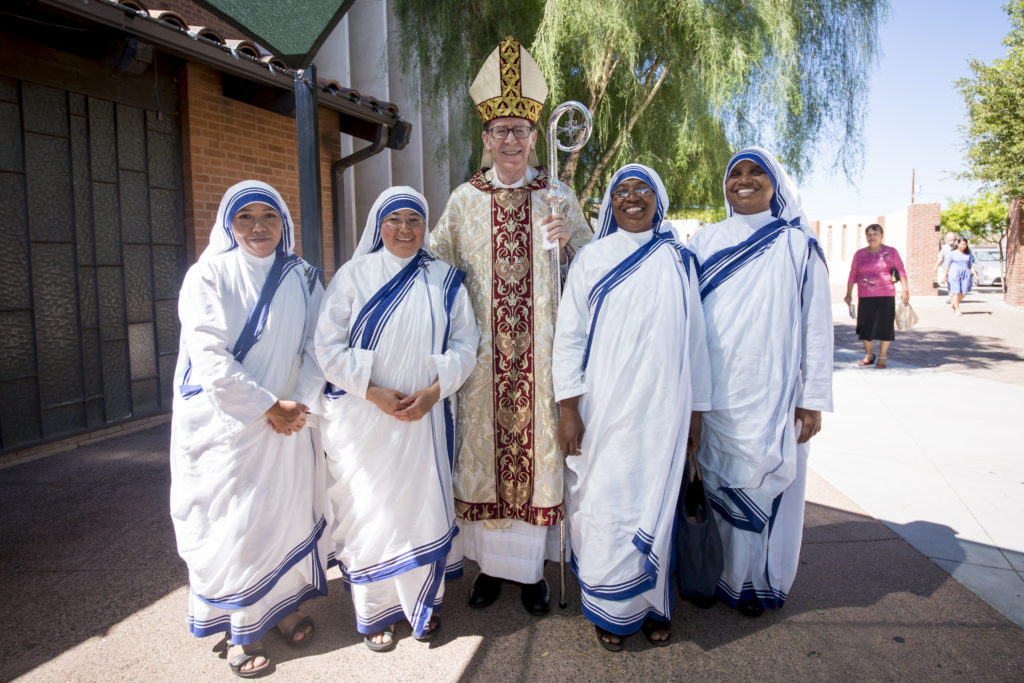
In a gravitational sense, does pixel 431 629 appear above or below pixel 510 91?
below

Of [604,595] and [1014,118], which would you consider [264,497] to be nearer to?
→ [604,595]

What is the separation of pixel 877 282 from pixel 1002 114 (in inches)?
429

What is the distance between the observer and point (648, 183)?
263 cm

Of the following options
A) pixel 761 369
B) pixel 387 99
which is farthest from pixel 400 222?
pixel 387 99

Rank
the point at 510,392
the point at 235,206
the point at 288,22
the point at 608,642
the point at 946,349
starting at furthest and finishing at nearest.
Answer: the point at 946,349
the point at 288,22
the point at 510,392
the point at 608,642
the point at 235,206

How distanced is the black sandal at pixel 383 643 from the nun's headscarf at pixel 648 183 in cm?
179

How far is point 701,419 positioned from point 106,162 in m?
5.16

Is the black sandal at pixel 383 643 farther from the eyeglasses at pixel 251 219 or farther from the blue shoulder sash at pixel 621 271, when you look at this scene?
the eyeglasses at pixel 251 219

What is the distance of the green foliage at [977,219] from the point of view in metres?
25.1

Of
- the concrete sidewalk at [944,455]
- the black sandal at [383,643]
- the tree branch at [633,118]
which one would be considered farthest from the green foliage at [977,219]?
the black sandal at [383,643]

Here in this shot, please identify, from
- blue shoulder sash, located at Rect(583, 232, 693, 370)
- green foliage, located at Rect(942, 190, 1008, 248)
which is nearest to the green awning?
blue shoulder sash, located at Rect(583, 232, 693, 370)

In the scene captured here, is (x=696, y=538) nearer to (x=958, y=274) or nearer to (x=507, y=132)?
(x=507, y=132)

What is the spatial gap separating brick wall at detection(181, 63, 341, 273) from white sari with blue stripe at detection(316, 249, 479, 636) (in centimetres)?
417

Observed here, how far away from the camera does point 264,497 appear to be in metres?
2.47
